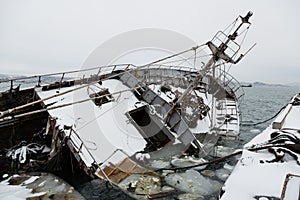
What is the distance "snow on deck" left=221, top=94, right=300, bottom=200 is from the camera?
251cm

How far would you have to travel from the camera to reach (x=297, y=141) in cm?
346

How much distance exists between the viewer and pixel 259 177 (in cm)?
287

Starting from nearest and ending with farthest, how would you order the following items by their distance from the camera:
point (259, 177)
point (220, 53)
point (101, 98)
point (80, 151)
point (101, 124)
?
point (259, 177)
point (80, 151)
point (101, 124)
point (101, 98)
point (220, 53)

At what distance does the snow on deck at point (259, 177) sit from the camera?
98.7 inches

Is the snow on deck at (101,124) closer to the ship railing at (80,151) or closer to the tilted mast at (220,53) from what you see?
the ship railing at (80,151)

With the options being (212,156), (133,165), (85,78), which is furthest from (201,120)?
(85,78)

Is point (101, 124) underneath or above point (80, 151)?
above

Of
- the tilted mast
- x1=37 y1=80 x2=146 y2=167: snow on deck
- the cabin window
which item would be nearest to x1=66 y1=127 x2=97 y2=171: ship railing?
x1=37 y1=80 x2=146 y2=167: snow on deck

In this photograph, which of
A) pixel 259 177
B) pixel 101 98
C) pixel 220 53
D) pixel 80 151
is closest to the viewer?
pixel 259 177

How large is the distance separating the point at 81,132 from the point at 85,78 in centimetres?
447

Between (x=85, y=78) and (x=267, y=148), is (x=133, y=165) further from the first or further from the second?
(x=85, y=78)

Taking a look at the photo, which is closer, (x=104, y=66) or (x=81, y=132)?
(x=81, y=132)

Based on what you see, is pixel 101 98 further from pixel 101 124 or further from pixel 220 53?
pixel 220 53

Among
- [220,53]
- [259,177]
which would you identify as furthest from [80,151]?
[220,53]
